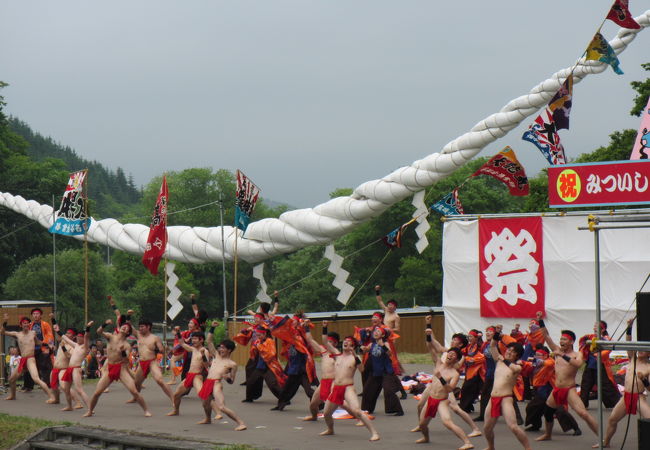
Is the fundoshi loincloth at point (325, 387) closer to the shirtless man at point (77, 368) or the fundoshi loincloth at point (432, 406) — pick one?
the fundoshi loincloth at point (432, 406)

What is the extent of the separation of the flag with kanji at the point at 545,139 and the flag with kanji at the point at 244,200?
5.62 metres

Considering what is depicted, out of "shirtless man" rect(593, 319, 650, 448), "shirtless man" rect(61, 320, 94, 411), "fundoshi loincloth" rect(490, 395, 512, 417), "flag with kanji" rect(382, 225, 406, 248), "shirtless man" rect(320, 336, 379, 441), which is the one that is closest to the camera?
"shirtless man" rect(593, 319, 650, 448)

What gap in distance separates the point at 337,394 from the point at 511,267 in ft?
27.8

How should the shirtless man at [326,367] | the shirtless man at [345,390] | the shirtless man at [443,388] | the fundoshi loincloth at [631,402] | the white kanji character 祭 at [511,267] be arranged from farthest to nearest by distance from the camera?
the white kanji character 祭 at [511,267] → the shirtless man at [326,367] → the shirtless man at [345,390] → the shirtless man at [443,388] → the fundoshi loincloth at [631,402]

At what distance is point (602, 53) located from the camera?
54.6 ft

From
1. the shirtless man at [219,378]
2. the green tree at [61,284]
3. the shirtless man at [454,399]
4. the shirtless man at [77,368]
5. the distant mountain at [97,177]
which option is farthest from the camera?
the distant mountain at [97,177]

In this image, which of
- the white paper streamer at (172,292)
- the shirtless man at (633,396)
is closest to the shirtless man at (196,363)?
the white paper streamer at (172,292)

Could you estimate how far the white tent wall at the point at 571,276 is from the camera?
1839 cm

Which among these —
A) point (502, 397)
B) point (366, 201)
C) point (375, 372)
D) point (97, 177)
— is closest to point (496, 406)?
point (502, 397)

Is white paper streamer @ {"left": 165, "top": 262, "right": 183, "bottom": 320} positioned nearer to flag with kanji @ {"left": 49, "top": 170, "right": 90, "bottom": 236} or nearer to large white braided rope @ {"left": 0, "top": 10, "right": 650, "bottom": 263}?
large white braided rope @ {"left": 0, "top": 10, "right": 650, "bottom": 263}

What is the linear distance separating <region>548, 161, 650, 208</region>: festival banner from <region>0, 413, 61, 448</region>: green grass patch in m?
8.44

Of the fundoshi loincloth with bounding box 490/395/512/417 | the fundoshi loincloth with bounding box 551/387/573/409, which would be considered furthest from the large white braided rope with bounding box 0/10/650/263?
the fundoshi loincloth with bounding box 490/395/512/417

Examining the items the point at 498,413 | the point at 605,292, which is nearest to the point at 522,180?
the point at 605,292

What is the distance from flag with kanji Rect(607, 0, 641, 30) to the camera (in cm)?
1658
